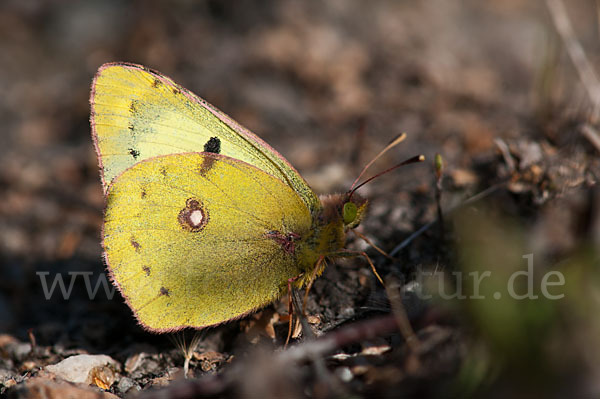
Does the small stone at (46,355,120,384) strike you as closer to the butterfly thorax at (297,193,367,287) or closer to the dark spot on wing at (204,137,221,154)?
the butterfly thorax at (297,193,367,287)

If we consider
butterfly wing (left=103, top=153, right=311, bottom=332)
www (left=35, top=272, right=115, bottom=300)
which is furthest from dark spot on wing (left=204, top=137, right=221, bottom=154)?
www (left=35, top=272, right=115, bottom=300)

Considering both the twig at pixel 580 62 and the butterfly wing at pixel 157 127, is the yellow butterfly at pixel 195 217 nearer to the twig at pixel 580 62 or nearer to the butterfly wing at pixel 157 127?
the butterfly wing at pixel 157 127

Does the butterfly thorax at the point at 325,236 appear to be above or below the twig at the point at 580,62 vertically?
below

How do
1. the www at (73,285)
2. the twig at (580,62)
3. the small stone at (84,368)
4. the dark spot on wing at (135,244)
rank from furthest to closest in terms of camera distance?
the www at (73,285), the twig at (580,62), the dark spot on wing at (135,244), the small stone at (84,368)

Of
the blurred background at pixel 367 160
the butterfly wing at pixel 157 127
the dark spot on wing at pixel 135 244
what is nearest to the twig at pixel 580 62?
the blurred background at pixel 367 160

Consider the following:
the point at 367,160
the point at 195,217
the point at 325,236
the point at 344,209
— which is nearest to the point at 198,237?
the point at 195,217

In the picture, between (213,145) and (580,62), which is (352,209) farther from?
(580,62)

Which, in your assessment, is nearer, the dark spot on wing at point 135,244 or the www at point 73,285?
the dark spot on wing at point 135,244
